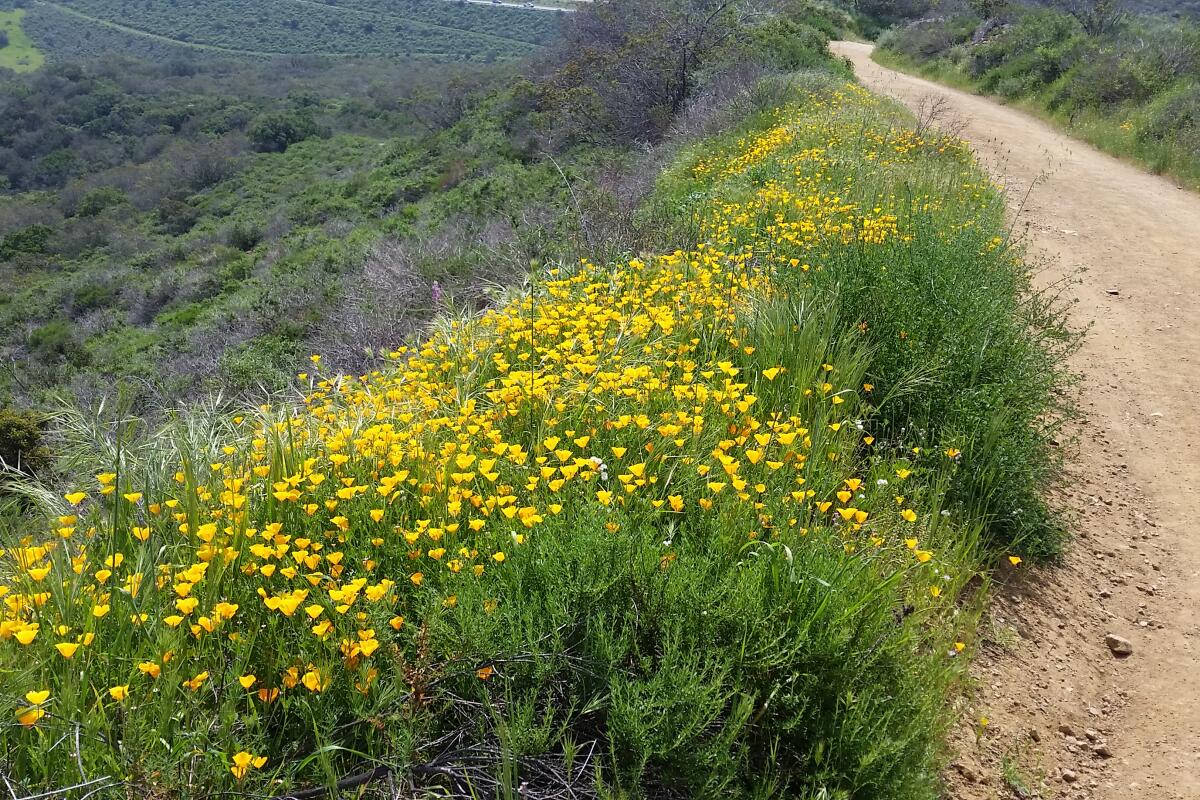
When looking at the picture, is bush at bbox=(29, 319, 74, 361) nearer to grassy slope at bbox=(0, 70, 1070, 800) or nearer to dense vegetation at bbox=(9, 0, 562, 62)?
grassy slope at bbox=(0, 70, 1070, 800)

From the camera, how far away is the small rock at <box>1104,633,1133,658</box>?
127 inches

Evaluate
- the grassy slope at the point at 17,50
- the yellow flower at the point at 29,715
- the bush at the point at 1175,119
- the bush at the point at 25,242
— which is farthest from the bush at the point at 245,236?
A: the grassy slope at the point at 17,50

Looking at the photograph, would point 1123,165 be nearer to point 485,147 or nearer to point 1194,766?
point 1194,766

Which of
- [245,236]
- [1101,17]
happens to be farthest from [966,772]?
[245,236]

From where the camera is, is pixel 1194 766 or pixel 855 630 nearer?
pixel 855 630

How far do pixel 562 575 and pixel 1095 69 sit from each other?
16.5 m

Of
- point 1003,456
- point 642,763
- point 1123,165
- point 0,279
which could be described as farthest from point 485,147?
point 642,763

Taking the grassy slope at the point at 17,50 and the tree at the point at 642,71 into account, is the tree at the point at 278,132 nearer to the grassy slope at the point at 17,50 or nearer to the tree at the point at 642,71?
the tree at the point at 642,71

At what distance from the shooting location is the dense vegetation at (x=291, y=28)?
82812 mm

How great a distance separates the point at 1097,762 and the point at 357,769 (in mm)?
2425

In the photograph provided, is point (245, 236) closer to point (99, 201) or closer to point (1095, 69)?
point (99, 201)

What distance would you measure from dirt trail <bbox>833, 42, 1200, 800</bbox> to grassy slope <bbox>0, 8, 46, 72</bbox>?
286ft

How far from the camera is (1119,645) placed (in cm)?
325

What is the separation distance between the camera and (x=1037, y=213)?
8.81 m
